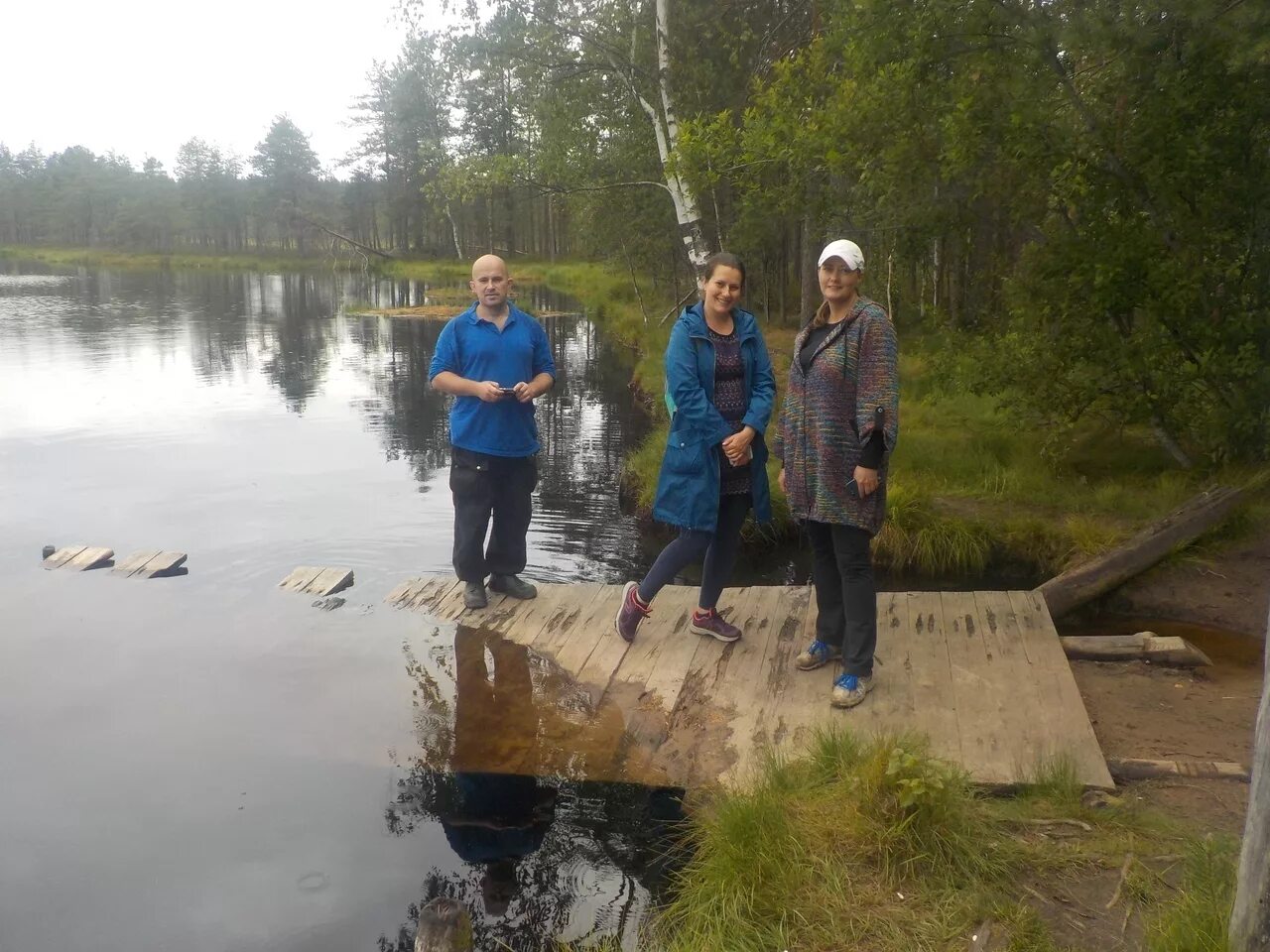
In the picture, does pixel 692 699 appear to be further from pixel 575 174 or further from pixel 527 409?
pixel 575 174

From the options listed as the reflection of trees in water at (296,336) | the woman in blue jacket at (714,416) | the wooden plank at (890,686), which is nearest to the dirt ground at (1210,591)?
the wooden plank at (890,686)

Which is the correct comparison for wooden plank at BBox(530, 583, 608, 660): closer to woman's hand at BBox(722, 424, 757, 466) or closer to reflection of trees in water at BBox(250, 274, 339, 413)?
woman's hand at BBox(722, 424, 757, 466)

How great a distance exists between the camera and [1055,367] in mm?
7945

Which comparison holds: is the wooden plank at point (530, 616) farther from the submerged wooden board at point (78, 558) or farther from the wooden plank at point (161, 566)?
the submerged wooden board at point (78, 558)

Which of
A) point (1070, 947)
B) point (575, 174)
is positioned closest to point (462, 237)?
point (575, 174)

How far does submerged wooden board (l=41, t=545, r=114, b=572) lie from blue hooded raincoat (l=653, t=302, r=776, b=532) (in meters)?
5.09

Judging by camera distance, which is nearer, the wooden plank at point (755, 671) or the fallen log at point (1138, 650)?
the wooden plank at point (755, 671)

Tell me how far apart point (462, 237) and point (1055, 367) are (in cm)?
5317

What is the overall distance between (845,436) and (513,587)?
8.55 ft

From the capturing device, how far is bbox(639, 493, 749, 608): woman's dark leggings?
185 inches

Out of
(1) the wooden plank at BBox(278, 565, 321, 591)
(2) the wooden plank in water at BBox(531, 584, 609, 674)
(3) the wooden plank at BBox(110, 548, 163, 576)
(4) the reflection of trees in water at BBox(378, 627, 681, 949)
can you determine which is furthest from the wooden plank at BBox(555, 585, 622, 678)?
(3) the wooden plank at BBox(110, 548, 163, 576)

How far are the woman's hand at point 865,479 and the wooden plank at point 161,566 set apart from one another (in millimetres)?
5563

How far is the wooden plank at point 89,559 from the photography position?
7488 millimetres

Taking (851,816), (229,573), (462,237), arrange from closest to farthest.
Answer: (851,816)
(229,573)
(462,237)
